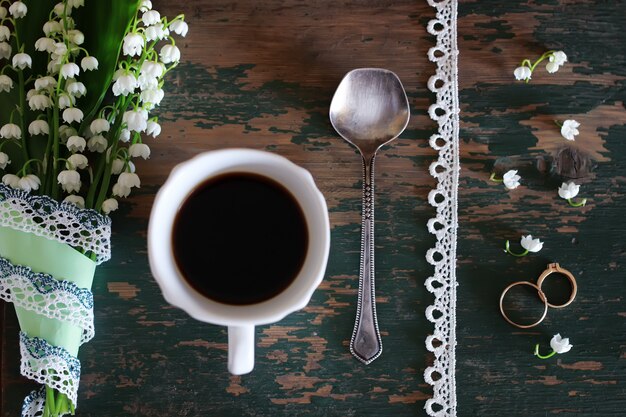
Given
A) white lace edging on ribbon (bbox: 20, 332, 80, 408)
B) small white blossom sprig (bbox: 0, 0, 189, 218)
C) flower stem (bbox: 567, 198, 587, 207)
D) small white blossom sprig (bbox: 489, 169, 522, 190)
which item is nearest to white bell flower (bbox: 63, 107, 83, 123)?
small white blossom sprig (bbox: 0, 0, 189, 218)

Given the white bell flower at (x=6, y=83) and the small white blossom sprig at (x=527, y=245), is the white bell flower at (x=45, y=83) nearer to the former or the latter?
the white bell flower at (x=6, y=83)

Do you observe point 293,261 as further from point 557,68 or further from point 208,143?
point 557,68

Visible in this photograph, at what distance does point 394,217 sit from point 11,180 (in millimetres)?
466

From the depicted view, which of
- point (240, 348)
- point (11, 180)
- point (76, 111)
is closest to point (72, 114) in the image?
point (76, 111)

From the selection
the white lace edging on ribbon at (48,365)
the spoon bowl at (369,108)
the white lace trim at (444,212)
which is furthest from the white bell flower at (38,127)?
the white lace trim at (444,212)

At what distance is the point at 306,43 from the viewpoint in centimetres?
80

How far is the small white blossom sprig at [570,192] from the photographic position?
2.56 ft

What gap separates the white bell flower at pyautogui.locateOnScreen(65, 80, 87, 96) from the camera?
71 centimetres

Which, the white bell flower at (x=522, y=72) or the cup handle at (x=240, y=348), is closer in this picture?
the cup handle at (x=240, y=348)

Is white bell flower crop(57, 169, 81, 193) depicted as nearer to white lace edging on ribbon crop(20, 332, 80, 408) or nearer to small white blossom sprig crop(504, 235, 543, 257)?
white lace edging on ribbon crop(20, 332, 80, 408)

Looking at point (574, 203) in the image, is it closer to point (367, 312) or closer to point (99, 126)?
point (367, 312)

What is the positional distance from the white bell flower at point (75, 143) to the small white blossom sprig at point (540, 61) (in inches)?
21.6

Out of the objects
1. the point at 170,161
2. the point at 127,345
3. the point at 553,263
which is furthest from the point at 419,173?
the point at 127,345

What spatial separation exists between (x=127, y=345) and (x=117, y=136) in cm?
26
